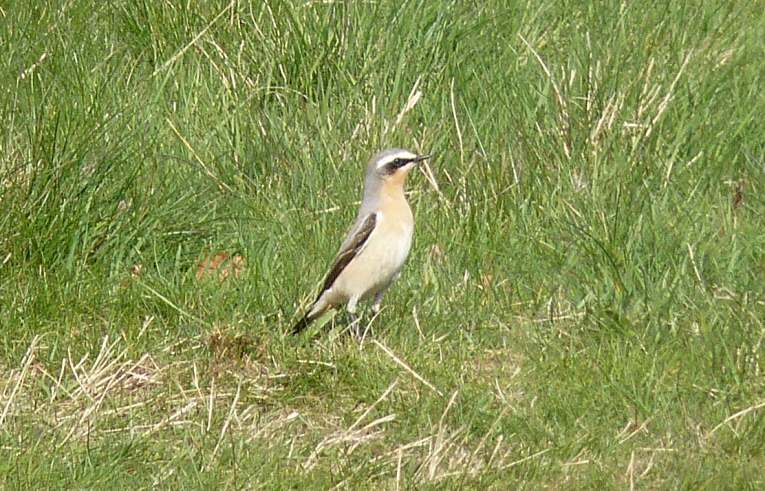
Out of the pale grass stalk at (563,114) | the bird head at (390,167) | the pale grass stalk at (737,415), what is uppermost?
the bird head at (390,167)

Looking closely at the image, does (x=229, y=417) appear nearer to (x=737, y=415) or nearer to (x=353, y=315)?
(x=353, y=315)

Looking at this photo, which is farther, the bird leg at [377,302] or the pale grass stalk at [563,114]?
the pale grass stalk at [563,114]

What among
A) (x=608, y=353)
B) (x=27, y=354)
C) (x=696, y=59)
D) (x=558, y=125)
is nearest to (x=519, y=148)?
(x=558, y=125)

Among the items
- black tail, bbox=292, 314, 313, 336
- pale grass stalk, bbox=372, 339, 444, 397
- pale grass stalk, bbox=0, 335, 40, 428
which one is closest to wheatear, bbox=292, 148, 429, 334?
black tail, bbox=292, 314, 313, 336

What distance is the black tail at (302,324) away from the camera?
6.53 m

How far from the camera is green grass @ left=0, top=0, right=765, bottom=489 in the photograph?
223 inches

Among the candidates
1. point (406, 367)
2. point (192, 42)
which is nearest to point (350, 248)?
point (406, 367)

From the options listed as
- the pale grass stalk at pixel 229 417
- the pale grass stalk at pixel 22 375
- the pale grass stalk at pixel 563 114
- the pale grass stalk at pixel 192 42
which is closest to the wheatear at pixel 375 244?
the pale grass stalk at pixel 229 417

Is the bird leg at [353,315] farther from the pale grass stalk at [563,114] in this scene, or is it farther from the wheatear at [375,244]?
the pale grass stalk at [563,114]

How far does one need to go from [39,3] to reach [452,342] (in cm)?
345

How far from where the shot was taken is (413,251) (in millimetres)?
7258

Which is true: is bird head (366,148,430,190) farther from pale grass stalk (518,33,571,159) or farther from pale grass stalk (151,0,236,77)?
pale grass stalk (151,0,236,77)

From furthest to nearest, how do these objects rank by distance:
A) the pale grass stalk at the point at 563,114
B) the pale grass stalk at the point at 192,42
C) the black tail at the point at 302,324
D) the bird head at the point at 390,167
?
the pale grass stalk at the point at 192,42 → the pale grass stalk at the point at 563,114 → the bird head at the point at 390,167 → the black tail at the point at 302,324

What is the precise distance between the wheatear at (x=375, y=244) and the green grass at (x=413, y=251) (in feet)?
0.45
